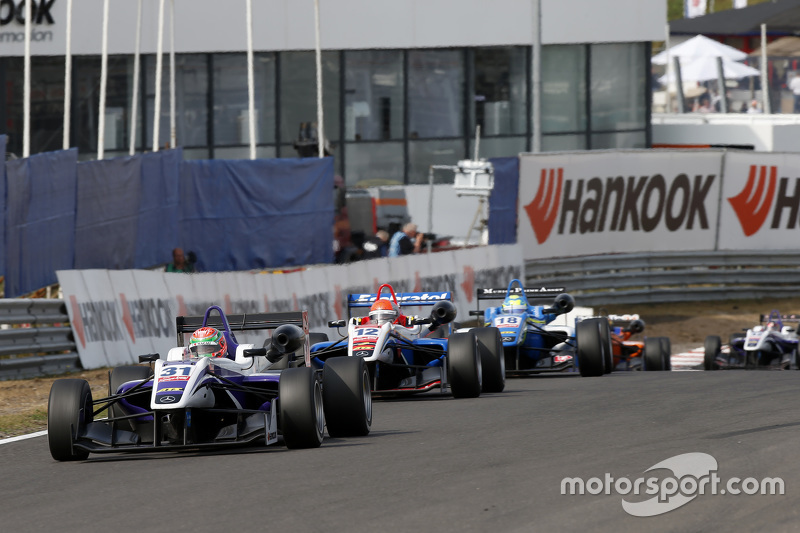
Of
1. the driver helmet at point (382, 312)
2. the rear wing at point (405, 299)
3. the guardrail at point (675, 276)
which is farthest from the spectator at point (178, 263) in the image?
the guardrail at point (675, 276)

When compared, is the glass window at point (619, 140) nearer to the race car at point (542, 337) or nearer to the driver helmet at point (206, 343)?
the race car at point (542, 337)

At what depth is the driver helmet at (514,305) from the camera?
17312 millimetres

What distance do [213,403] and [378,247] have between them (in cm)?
1629

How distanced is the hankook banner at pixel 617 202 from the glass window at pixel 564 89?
6065 mm

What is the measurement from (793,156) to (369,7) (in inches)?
398

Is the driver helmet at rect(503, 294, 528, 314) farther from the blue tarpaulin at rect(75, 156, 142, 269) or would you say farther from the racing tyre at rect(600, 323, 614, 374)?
the blue tarpaulin at rect(75, 156, 142, 269)

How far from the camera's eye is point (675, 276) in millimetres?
28234

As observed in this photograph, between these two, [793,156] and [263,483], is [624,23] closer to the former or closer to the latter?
[793,156]

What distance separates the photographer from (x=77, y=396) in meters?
9.27

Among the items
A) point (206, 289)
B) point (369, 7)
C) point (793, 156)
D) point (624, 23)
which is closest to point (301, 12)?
point (369, 7)

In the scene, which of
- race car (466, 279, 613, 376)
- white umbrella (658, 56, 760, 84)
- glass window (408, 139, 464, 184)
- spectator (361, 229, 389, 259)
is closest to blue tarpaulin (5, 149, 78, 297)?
race car (466, 279, 613, 376)

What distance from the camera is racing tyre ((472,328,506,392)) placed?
14.2m

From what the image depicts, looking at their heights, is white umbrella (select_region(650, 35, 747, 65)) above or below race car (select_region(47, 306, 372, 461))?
above

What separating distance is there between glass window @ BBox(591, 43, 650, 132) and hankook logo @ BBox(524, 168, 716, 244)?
639 cm
